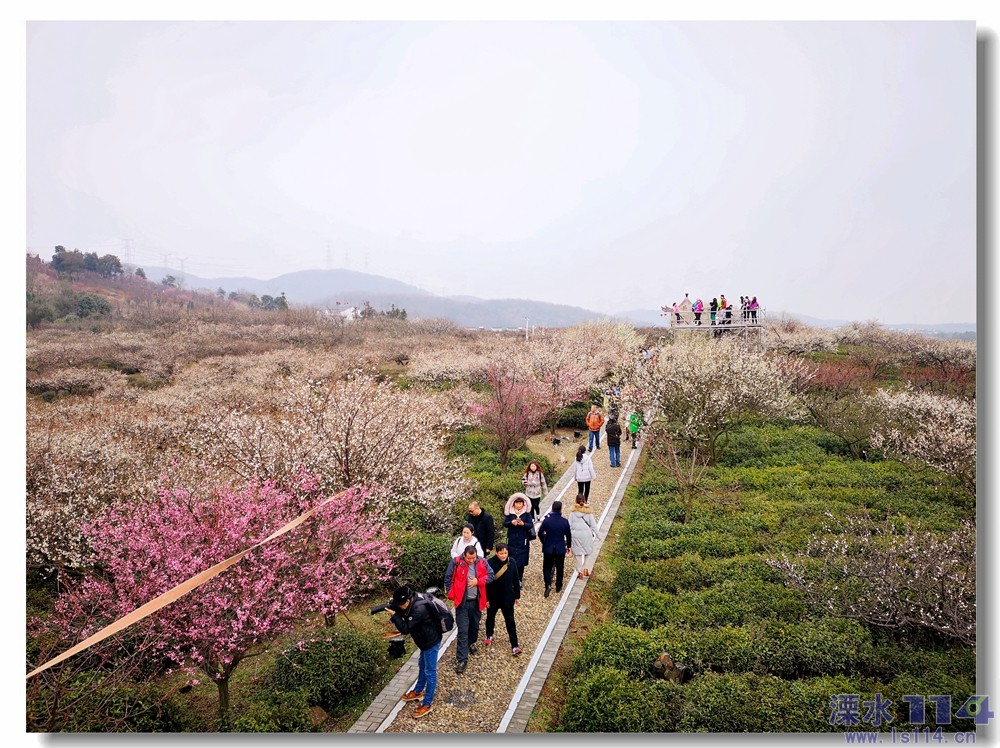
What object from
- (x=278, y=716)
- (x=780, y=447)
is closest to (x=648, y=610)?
(x=278, y=716)

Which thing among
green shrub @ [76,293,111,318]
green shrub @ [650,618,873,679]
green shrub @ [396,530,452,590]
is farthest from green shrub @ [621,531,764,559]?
green shrub @ [76,293,111,318]

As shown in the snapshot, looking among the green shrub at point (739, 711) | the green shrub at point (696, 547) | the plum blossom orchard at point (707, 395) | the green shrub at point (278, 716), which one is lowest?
the green shrub at point (278, 716)

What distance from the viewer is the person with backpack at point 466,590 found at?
7.39 metres

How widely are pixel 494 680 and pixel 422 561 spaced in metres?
3.25

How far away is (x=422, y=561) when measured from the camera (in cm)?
1020

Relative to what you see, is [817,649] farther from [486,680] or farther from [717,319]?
[717,319]

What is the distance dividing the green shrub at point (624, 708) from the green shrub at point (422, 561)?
398cm

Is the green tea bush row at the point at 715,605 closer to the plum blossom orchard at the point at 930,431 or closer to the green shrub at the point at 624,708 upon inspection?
the green shrub at the point at 624,708

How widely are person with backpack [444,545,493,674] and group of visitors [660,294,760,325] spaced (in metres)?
21.9

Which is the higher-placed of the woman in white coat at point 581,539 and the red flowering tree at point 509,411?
the red flowering tree at point 509,411

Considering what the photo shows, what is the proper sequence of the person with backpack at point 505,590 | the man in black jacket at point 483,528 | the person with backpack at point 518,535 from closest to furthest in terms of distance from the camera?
the person with backpack at point 505,590 → the person with backpack at point 518,535 → the man in black jacket at point 483,528

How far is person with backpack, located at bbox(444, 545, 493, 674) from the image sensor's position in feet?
24.2

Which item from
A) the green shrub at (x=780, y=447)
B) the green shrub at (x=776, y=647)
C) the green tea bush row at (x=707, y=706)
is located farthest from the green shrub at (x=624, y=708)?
the green shrub at (x=780, y=447)
